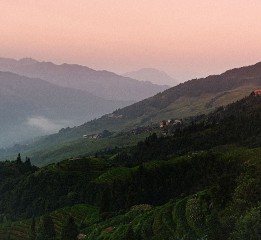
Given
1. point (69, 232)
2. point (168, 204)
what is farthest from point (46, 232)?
point (168, 204)

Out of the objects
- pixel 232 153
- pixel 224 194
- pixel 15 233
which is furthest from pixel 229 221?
pixel 232 153

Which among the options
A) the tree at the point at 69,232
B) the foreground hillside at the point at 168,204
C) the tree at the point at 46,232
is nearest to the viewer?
the foreground hillside at the point at 168,204

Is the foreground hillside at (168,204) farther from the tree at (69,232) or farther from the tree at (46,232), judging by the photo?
the tree at (46,232)

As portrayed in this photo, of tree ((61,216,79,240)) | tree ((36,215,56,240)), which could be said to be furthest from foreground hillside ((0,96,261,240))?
tree ((36,215,56,240))

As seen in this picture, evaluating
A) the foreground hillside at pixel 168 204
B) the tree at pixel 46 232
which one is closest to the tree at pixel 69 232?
the foreground hillside at pixel 168 204

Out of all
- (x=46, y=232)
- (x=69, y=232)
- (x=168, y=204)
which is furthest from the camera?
(x=168, y=204)

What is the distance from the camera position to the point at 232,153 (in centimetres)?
18588

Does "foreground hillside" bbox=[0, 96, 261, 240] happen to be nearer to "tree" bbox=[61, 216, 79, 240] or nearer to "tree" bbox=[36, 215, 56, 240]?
"tree" bbox=[61, 216, 79, 240]

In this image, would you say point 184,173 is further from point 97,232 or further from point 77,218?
point 97,232

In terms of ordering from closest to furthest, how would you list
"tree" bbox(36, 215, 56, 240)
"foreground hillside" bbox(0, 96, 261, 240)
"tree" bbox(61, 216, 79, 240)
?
"foreground hillside" bbox(0, 96, 261, 240)
"tree" bbox(61, 216, 79, 240)
"tree" bbox(36, 215, 56, 240)

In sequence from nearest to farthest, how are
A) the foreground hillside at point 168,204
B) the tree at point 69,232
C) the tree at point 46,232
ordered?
the foreground hillside at point 168,204
the tree at point 69,232
the tree at point 46,232

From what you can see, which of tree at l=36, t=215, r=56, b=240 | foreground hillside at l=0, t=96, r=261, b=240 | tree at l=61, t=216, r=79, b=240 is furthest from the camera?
tree at l=36, t=215, r=56, b=240

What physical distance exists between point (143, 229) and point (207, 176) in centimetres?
6764

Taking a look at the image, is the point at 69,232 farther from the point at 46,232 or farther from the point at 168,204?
the point at 168,204
